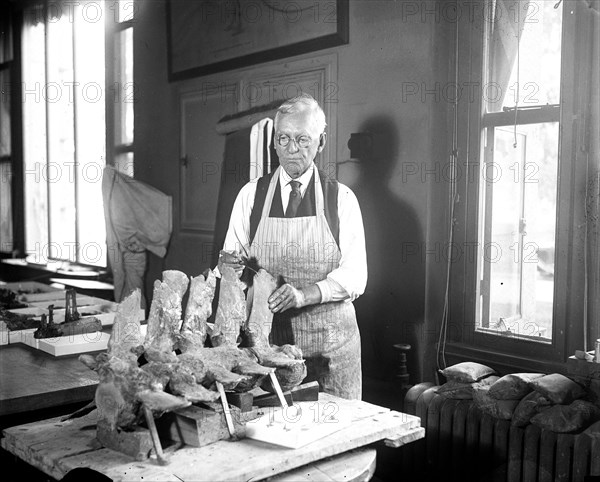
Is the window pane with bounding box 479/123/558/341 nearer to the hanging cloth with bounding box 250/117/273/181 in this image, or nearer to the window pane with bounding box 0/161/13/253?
the hanging cloth with bounding box 250/117/273/181

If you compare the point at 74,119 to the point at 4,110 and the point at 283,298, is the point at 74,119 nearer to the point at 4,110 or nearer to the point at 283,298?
the point at 4,110

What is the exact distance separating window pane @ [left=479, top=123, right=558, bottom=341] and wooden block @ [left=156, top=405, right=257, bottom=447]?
1.77m

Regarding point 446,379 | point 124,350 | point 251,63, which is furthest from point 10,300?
point 446,379

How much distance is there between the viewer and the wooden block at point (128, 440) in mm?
2059

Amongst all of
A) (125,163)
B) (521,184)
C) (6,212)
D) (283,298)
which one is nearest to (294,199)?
(283,298)

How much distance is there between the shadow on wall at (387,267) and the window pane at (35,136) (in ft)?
13.3

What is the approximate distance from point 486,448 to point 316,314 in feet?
3.27

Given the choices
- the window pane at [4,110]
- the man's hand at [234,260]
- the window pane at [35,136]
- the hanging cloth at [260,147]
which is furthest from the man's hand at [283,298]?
the window pane at [4,110]

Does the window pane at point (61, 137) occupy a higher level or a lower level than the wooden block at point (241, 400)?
higher

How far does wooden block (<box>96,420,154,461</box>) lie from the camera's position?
2.06 m

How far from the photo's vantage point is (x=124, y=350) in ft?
7.80

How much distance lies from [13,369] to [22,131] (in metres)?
4.71

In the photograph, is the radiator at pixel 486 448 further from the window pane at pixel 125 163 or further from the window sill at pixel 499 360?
the window pane at pixel 125 163

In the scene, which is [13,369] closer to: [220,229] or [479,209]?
[220,229]
